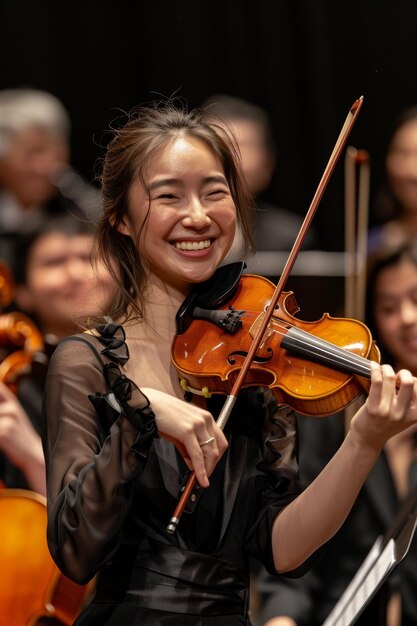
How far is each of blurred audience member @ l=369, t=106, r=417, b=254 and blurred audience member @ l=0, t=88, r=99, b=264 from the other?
0.93 meters

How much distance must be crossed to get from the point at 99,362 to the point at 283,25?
83.8 inches

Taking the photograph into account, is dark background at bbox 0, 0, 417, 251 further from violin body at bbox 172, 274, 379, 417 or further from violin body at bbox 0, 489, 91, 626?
violin body at bbox 172, 274, 379, 417

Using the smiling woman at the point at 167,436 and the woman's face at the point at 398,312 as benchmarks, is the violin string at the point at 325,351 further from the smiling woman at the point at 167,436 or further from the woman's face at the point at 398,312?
the woman's face at the point at 398,312

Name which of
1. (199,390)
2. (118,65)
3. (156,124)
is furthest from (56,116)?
(199,390)

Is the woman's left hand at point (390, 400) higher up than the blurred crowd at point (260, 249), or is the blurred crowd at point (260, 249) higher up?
the woman's left hand at point (390, 400)

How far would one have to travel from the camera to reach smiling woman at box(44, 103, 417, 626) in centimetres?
117

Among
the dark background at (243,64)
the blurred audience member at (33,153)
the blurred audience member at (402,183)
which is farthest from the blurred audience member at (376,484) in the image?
the blurred audience member at (33,153)

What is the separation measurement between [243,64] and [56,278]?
1082 mm

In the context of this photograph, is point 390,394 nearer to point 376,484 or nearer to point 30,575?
point 30,575

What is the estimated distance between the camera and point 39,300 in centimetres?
254

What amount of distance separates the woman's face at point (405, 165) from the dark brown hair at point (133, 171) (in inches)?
58.4

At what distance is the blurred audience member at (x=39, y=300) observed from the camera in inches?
83.1

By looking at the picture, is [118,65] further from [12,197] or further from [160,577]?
[160,577]

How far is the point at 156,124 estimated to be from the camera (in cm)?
139
